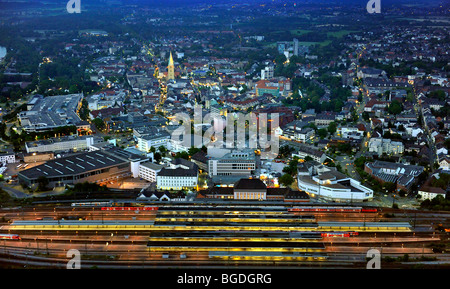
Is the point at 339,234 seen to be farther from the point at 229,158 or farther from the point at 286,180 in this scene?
the point at 229,158

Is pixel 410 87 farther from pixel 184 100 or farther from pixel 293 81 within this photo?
pixel 184 100

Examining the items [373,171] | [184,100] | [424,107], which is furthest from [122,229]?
[424,107]

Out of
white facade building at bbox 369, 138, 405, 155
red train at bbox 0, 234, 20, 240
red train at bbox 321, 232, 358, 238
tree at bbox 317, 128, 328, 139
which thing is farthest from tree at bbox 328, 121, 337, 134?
red train at bbox 0, 234, 20, 240

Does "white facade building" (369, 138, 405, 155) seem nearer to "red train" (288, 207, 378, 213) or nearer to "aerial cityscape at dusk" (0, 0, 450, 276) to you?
"aerial cityscape at dusk" (0, 0, 450, 276)

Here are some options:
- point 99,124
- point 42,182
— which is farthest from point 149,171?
point 99,124

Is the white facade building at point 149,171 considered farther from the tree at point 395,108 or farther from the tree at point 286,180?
the tree at point 395,108
